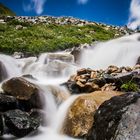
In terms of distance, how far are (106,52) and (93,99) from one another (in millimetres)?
17435

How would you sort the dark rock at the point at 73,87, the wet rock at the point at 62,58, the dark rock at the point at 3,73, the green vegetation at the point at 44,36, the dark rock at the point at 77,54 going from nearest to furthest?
the dark rock at the point at 73,87, the dark rock at the point at 3,73, the wet rock at the point at 62,58, the dark rock at the point at 77,54, the green vegetation at the point at 44,36

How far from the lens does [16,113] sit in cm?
1689

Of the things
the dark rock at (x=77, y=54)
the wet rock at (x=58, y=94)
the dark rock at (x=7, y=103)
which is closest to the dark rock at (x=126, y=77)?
the wet rock at (x=58, y=94)

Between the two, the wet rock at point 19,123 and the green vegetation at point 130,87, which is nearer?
the wet rock at point 19,123

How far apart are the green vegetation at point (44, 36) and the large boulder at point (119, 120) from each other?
26235 mm

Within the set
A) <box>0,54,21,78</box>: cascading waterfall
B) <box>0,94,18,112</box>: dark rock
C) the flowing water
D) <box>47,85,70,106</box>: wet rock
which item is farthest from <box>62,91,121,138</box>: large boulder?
<box>0,54,21,78</box>: cascading waterfall

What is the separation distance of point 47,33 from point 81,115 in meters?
34.0

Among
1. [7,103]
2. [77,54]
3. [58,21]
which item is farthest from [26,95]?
[58,21]

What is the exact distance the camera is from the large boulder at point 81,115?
1552 centimetres

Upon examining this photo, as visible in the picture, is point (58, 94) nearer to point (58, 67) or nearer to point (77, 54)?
point (58, 67)

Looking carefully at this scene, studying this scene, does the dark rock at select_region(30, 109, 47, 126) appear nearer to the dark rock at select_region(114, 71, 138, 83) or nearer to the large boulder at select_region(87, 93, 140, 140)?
the dark rock at select_region(114, 71, 138, 83)

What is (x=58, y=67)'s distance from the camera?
26.6 m

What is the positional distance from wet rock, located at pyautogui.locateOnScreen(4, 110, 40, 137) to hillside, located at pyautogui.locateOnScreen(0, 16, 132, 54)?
880 inches

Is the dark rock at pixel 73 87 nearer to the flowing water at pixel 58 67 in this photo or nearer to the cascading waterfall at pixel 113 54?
the flowing water at pixel 58 67
